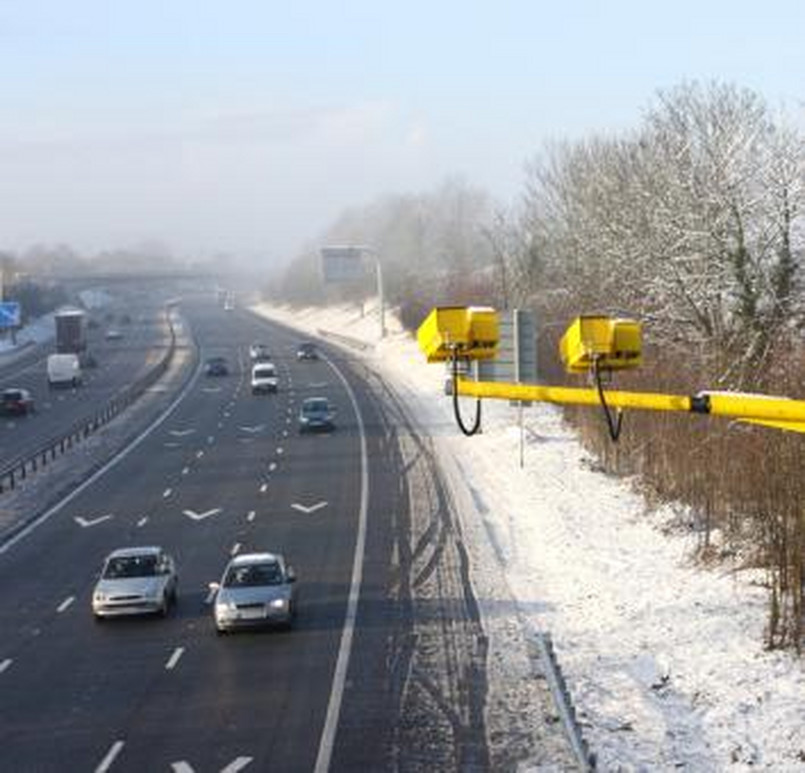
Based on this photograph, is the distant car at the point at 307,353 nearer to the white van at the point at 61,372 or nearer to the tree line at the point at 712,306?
Result: the white van at the point at 61,372

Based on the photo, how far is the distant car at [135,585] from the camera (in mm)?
27641

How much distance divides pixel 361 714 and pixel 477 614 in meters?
7.09

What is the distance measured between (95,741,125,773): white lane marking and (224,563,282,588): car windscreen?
746 cm

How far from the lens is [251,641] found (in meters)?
25.7


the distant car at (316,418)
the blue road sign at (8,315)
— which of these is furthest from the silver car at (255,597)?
the blue road sign at (8,315)

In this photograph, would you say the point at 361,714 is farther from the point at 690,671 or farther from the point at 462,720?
the point at 690,671

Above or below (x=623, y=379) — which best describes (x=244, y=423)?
below

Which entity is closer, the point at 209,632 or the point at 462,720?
the point at 462,720

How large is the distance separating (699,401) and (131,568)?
72.7ft

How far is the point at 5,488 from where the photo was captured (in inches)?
1895

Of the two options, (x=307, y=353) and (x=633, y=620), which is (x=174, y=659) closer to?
(x=633, y=620)

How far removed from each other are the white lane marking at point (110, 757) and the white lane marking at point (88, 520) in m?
21.8

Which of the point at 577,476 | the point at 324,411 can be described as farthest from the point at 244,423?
the point at 577,476

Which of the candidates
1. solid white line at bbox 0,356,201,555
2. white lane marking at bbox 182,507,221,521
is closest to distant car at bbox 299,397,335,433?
solid white line at bbox 0,356,201,555
